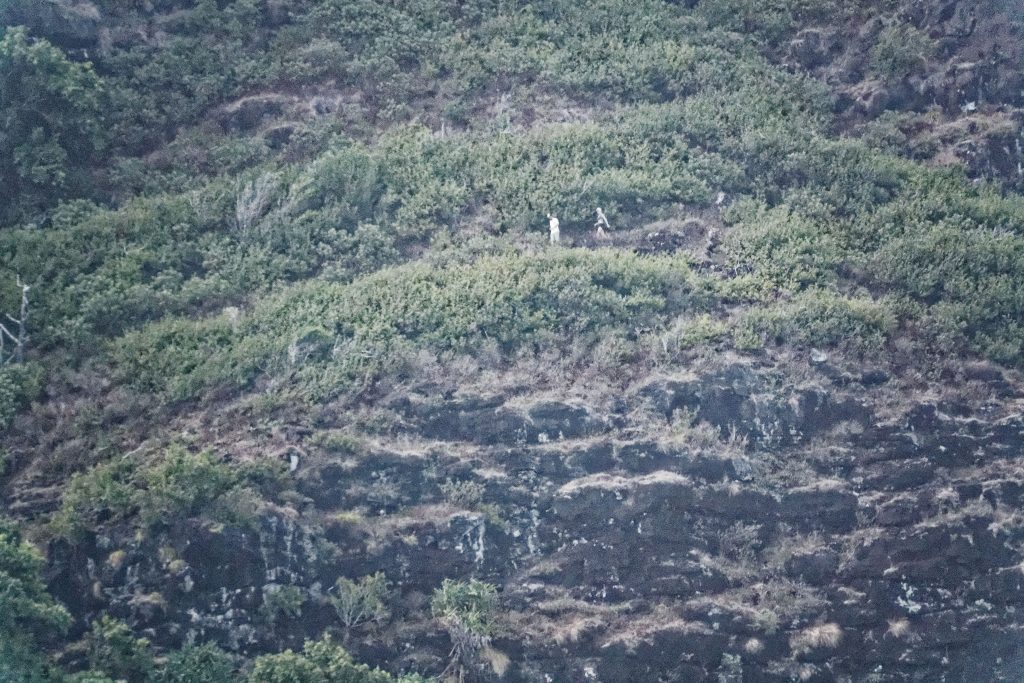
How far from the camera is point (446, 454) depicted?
20484mm

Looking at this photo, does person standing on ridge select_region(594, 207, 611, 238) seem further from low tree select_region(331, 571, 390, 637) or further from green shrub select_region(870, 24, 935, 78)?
low tree select_region(331, 571, 390, 637)

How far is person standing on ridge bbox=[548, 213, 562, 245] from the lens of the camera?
24.1 meters

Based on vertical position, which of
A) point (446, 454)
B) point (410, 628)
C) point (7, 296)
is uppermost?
point (7, 296)

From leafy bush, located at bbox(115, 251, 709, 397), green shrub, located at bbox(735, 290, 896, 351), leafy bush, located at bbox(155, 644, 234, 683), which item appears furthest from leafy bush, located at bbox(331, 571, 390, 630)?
green shrub, located at bbox(735, 290, 896, 351)

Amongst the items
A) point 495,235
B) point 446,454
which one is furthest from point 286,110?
point 446,454

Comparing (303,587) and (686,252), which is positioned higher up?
(686,252)

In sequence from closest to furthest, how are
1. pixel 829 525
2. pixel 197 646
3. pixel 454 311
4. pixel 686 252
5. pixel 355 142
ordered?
1. pixel 197 646
2. pixel 829 525
3. pixel 454 311
4. pixel 686 252
5. pixel 355 142

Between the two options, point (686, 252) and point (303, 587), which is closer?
point (303, 587)

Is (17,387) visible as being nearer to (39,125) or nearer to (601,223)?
(39,125)

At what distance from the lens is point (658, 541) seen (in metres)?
19.6

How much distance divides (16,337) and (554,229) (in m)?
8.64

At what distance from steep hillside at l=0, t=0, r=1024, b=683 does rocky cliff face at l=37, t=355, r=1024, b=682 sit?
5 cm

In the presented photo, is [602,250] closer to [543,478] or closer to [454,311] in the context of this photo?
[454,311]

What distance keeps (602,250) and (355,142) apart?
5338 millimetres
